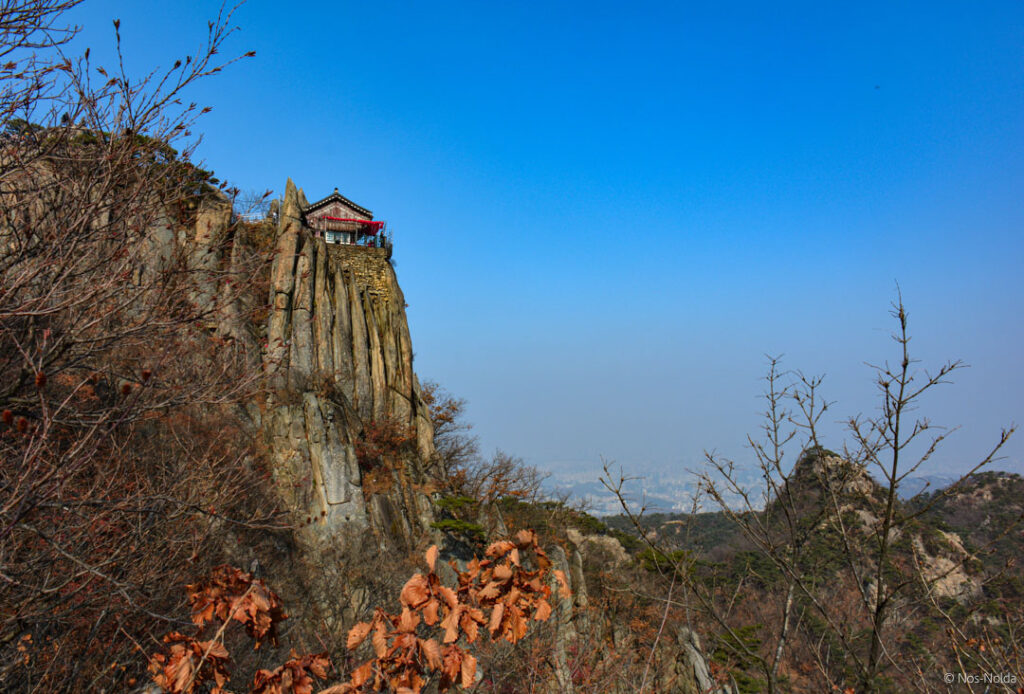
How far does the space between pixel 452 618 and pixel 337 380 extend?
19098mm

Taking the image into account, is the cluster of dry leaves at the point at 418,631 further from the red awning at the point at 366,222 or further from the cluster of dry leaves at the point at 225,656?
the red awning at the point at 366,222

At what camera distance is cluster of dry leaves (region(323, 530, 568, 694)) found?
7.17ft

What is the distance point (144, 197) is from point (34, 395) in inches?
121

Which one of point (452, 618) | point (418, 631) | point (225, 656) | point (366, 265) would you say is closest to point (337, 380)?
point (366, 265)

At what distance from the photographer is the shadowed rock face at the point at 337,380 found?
1738 centimetres

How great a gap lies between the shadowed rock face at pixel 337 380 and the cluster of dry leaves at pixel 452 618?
13601 millimetres

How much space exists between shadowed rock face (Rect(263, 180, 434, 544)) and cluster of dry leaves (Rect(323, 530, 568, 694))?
13601mm

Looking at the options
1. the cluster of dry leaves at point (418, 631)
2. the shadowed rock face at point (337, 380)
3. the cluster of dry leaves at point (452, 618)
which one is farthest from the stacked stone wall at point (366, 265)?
the cluster of dry leaves at point (452, 618)

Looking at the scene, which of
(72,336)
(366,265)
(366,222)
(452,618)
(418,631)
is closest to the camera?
(452,618)

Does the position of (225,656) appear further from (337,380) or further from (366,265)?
(366,265)

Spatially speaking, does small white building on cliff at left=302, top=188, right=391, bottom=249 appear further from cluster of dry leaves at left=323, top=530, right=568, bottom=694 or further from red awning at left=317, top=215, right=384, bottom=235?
cluster of dry leaves at left=323, top=530, right=568, bottom=694

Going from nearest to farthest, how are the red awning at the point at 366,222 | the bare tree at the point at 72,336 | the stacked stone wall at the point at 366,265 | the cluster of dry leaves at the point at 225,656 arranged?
1. the cluster of dry leaves at the point at 225,656
2. the bare tree at the point at 72,336
3. the stacked stone wall at the point at 366,265
4. the red awning at the point at 366,222

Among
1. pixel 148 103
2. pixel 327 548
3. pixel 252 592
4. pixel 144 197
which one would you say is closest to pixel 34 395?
pixel 144 197

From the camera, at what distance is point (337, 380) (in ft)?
66.0
